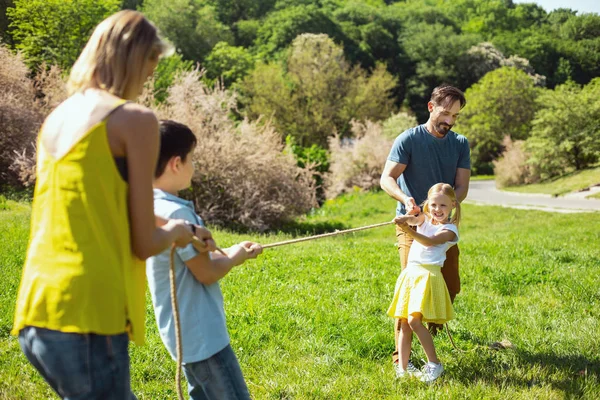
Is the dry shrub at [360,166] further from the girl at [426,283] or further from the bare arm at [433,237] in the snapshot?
the bare arm at [433,237]

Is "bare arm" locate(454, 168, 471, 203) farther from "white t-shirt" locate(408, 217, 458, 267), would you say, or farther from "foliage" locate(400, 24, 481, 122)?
"foliage" locate(400, 24, 481, 122)

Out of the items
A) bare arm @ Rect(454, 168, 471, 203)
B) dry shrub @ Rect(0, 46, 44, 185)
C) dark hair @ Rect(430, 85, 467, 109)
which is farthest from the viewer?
dry shrub @ Rect(0, 46, 44, 185)

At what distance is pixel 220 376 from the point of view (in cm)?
262

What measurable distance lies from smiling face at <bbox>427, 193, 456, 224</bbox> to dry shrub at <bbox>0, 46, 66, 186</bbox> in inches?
461

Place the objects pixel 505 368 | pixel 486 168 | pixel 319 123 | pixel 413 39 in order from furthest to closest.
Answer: pixel 413 39 → pixel 486 168 → pixel 319 123 → pixel 505 368

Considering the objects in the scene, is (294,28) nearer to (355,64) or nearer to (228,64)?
(355,64)

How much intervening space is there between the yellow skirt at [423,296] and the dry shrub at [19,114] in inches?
459

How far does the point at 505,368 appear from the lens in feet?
14.8

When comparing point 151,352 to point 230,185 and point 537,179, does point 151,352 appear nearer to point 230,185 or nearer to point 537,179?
point 230,185

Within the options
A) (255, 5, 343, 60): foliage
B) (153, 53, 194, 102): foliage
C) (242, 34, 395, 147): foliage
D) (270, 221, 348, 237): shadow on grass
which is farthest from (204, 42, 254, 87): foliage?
(270, 221, 348, 237): shadow on grass

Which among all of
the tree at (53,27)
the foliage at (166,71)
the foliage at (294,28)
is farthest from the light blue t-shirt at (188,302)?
the foliage at (294,28)

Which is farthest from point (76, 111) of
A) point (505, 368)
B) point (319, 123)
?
point (319, 123)

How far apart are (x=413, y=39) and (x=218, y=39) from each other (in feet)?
72.2

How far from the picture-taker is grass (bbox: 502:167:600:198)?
24359mm
